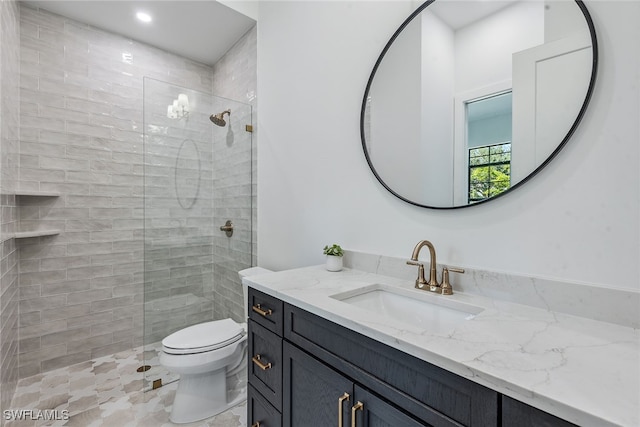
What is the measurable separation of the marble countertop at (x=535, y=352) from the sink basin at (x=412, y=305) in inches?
1.3

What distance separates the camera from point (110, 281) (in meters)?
2.53

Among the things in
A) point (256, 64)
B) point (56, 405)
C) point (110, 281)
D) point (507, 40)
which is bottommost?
point (56, 405)

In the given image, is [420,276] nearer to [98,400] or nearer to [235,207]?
[235,207]

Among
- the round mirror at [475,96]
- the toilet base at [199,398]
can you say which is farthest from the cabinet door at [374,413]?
the toilet base at [199,398]

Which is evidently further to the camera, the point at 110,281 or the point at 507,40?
the point at 110,281

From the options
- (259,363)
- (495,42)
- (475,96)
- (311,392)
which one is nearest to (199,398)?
(259,363)

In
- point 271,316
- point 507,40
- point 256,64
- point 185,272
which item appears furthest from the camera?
point 256,64

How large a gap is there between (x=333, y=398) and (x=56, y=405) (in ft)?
6.61

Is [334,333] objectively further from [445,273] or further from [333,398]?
[445,273]

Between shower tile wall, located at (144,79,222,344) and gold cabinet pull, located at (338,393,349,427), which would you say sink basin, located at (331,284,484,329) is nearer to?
gold cabinet pull, located at (338,393,349,427)

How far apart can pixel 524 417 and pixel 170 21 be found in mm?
3100

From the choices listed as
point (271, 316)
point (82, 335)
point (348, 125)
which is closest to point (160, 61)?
point (348, 125)

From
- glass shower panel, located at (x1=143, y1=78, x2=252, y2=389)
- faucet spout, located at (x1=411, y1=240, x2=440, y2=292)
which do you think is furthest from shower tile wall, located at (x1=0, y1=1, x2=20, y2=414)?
faucet spout, located at (x1=411, y1=240, x2=440, y2=292)

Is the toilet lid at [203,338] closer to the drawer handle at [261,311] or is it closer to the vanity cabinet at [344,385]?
the vanity cabinet at [344,385]
